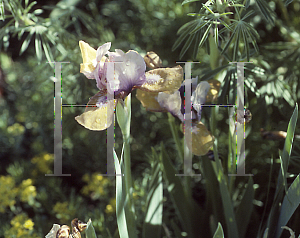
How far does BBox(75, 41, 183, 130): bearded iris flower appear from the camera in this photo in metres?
0.51

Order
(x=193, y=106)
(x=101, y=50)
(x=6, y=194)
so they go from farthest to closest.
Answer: (x=6, y=194) → (x=193, y=106) → (x=101, y=50)

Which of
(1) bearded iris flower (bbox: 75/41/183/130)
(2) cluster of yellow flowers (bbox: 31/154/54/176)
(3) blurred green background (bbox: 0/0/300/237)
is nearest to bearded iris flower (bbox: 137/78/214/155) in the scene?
(1) bearded iris flower (bbox: 75/41/183/130)

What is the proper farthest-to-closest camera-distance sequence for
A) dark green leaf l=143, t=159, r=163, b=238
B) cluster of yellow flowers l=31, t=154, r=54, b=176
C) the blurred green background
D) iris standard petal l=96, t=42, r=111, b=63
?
1. cluster of yellow flowers l=31, t=154, r=54, b=176
2. the blurred green background
3. dark green leaf l=143, t=159, r=163, b=238
4. iris standard petal l=96, t=42, r=111, b=63

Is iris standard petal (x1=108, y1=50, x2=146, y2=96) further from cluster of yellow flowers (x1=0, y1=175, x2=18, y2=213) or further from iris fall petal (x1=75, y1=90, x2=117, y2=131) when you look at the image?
cluster of yellow flowers (x1=0, y1=175, x2=18, y2=213)

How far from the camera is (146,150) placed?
40.7 inches

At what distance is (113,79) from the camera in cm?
50

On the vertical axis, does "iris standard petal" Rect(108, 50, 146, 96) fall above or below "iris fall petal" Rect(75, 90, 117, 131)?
above

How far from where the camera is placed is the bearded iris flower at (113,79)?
19.9 inches

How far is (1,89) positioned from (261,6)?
98 cm

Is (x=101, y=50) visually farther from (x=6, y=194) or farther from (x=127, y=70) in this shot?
(x=6, y=194)

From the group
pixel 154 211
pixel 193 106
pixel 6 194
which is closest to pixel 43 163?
pixel 6 194

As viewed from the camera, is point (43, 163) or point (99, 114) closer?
point (99, 114)

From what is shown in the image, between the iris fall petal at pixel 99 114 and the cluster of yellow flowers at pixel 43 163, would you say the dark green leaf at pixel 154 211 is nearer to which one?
the iris fall petal at pixel 99 114

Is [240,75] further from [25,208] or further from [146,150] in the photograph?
[25,208]
